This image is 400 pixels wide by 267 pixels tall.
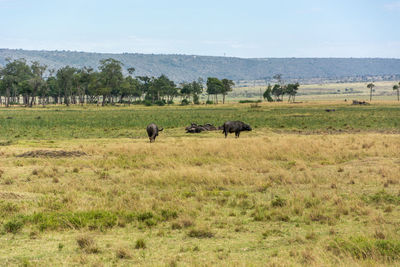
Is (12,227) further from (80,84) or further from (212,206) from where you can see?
(80,84)

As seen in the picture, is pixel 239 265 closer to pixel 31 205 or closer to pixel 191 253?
pixel 191 253

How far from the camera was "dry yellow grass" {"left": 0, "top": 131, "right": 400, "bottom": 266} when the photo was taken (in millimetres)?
10531

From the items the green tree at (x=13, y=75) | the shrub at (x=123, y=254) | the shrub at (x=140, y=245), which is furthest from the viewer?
the green tree at (x=13, y=75)

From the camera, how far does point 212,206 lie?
15.3m

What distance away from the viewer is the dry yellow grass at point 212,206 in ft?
34.6

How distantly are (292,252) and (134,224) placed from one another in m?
4.67

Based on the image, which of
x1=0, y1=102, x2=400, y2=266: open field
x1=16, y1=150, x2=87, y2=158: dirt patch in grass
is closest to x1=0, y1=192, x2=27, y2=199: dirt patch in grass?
x1=0, y1=102, x2=400, y2=266: open field

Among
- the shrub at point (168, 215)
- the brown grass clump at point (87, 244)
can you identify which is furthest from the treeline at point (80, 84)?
the brown grass clump at point (87, 244)

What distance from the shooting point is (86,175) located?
21.4m

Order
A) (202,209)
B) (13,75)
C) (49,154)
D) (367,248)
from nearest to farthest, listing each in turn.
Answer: (367,248) < (202,209) < (49,154) < (13,75)

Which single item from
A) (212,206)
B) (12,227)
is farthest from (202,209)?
(12,227)

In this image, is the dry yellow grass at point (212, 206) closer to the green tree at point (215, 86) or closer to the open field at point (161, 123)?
the open field at point (161, 123)

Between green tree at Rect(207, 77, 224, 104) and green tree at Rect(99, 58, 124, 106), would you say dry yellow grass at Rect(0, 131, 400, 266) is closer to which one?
green tree at Rect(99, 58, 124, 106)

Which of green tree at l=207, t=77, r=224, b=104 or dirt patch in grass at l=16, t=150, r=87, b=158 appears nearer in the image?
dirt patch in grass at l=16, t=150, r=87, b=158
